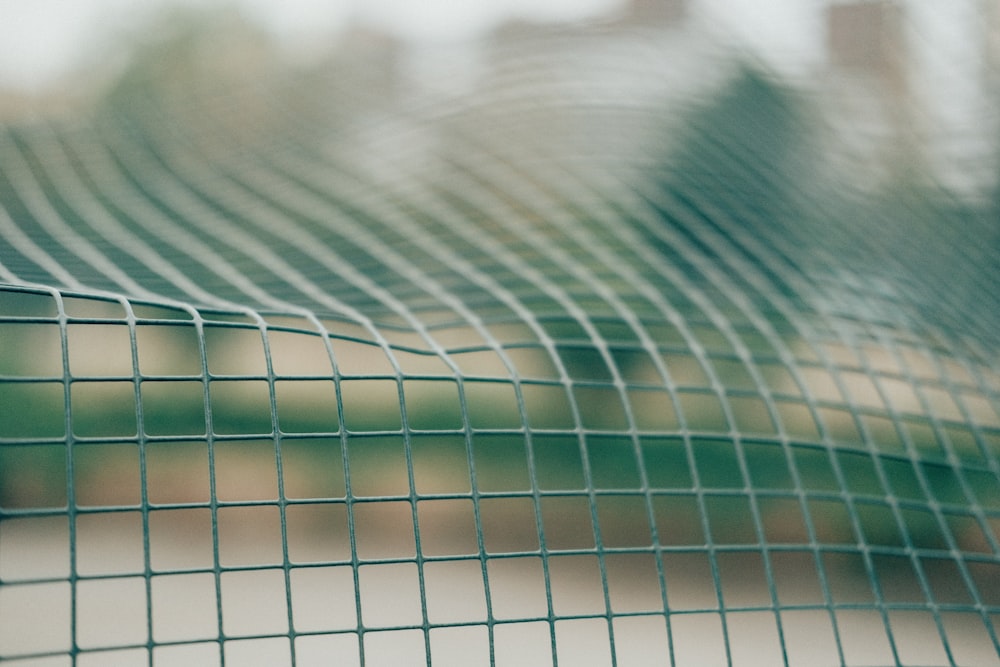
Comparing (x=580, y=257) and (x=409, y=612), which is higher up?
(x=580, y=257)

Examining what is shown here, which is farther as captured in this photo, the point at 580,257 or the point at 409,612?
the point at 409,612

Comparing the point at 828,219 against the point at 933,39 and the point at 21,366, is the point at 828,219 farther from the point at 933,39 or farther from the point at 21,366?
the point at 21,366

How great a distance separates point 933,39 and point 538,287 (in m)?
1.02

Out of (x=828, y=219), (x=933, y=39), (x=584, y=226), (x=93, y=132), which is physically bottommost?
(x=828, y=219)

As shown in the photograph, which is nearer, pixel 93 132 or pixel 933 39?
pixel 933 39

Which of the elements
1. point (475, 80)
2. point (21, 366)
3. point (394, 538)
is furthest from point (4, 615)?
point (475, 80)

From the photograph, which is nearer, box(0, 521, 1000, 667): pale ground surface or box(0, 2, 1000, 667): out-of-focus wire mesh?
box(0, 2, 1000, 667): out-of-focus wire mesh

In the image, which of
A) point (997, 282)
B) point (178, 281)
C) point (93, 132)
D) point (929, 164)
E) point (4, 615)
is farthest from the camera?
point (4, 615)

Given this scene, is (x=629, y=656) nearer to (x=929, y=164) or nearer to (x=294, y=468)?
(x=294, y=468)

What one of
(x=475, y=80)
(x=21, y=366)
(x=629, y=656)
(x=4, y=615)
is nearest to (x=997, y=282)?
(x=475, y=80)

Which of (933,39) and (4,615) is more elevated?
(933,39)

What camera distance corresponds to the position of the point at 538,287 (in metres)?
1.30

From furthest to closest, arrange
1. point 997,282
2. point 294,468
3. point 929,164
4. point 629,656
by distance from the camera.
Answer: point 294,468
point 629,656
point 929,164
point 997,282

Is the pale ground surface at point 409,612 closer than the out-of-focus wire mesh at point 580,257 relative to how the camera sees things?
No
